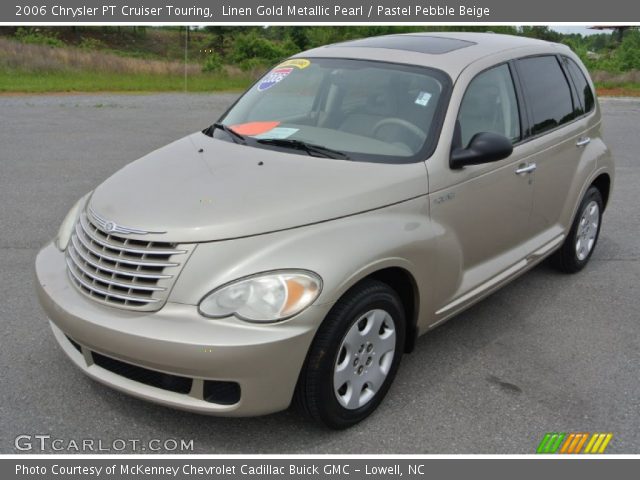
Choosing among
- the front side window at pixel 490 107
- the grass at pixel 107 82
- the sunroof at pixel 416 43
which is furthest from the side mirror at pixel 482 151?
the grass at pixel 107 82

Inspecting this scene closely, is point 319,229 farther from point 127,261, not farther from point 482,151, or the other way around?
point 482,151

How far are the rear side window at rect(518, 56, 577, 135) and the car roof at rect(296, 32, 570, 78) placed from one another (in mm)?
103

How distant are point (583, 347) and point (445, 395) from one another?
1.18m

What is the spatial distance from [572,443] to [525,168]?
69.7 inches

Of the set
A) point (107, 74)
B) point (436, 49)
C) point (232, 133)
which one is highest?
point (436, 49)

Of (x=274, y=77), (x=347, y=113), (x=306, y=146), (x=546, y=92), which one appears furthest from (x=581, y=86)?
(x=306, y=146)

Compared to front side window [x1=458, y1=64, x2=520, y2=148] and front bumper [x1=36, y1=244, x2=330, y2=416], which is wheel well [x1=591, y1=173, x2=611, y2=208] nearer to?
front side window [x1=458, y1=64, x2=520, y2=148]

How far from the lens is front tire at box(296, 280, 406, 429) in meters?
3.00

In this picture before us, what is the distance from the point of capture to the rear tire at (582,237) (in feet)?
17.2

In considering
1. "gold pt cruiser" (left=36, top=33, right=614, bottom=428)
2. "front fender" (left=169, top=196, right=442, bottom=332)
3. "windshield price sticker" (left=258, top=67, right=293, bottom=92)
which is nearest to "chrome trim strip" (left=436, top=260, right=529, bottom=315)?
"gold pt cruiser" (left=36, top=33, right=614, bottom=428)

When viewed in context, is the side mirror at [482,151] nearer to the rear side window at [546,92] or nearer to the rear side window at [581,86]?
the rear side window at [546,92]

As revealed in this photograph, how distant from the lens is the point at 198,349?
276 cm

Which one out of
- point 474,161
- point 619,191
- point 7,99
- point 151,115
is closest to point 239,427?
point 474,161
